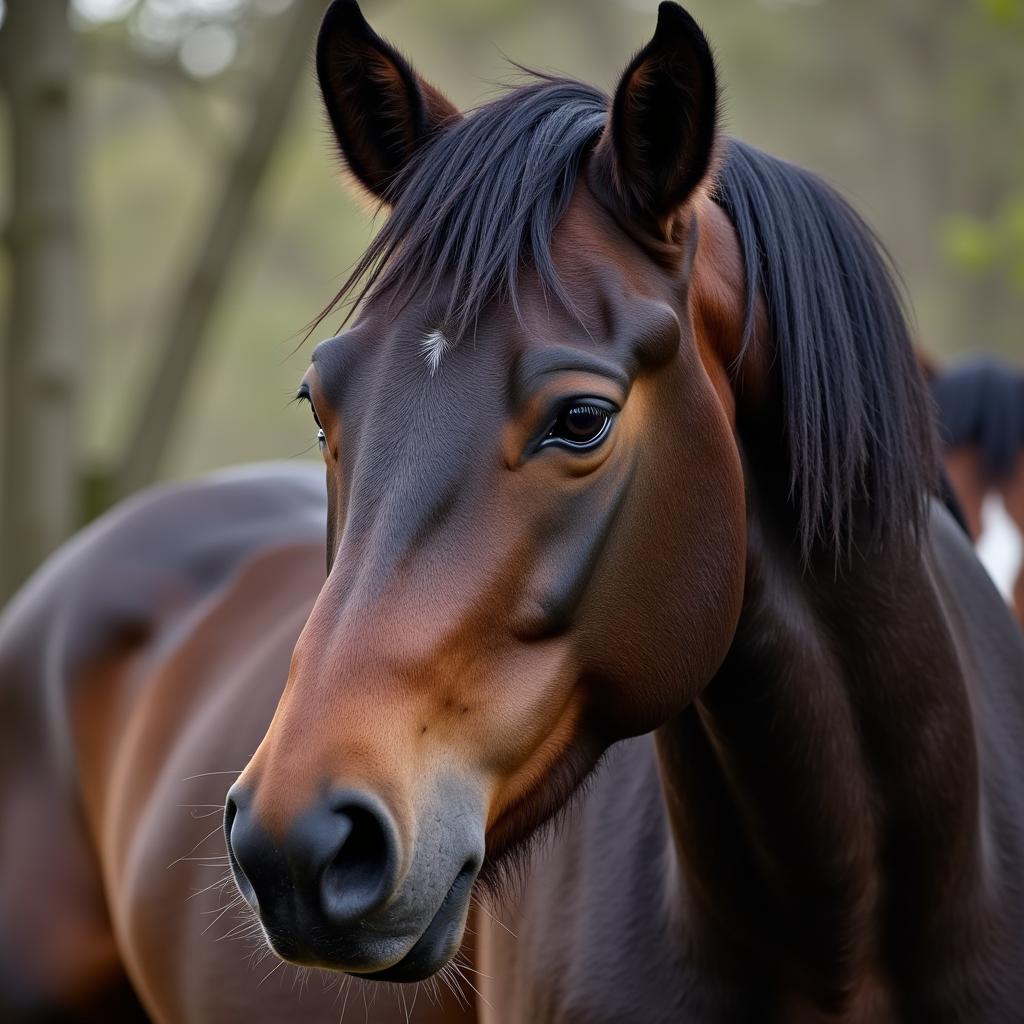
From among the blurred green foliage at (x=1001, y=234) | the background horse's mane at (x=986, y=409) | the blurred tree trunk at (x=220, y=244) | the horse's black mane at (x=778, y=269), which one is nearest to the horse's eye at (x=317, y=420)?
the horse's black mane at (x=778, y=269)

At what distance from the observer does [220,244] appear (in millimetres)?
7270

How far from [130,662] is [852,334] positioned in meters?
2.37

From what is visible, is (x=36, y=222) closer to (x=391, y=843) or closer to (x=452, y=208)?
(x=452, y=208)

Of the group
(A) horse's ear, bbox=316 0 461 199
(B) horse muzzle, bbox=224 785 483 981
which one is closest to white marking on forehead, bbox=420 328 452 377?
(A) horse's ear, bbox=316 0 461 199

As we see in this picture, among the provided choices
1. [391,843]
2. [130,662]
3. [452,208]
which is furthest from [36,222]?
[391,843]

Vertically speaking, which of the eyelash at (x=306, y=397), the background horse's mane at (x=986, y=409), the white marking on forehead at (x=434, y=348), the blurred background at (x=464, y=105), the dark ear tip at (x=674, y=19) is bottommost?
the blurred background at (x=464, y=105)

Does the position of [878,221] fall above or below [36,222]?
below

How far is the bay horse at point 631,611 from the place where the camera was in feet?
5.13

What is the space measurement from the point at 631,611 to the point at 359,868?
0.49 meters

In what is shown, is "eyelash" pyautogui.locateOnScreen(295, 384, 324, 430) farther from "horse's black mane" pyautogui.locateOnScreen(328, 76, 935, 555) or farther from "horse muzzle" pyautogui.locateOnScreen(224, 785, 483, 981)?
"horse muzzle" pyautogui.locateOnScreen(224, 785, 483, 981)

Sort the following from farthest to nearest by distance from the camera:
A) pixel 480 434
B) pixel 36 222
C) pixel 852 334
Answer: pixel 36 222 → pixel 852 334 → pixel 480 434

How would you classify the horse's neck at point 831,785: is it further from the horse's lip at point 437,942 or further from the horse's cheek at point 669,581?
the horse's lip at point 437,942

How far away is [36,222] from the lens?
6363 millimetres

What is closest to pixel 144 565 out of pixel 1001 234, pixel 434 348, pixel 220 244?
pixel 434 348
